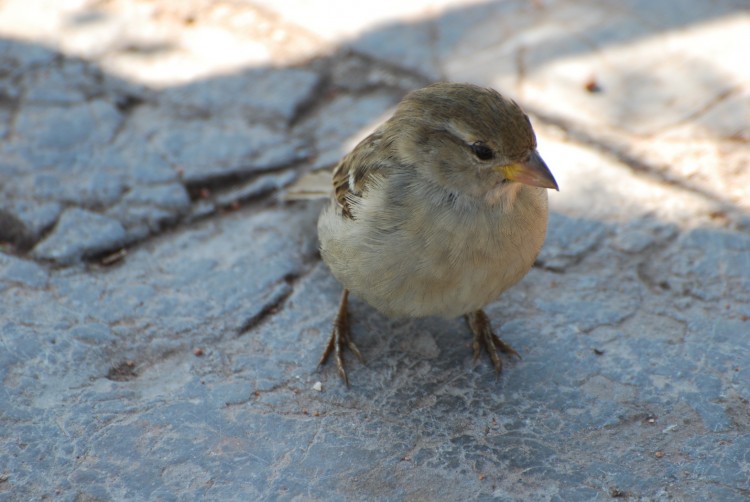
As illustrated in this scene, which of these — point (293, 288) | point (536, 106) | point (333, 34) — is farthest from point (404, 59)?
point (293, 288)

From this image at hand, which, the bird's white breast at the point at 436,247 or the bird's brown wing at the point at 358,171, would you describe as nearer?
the bird's white breast at the point at 436,247

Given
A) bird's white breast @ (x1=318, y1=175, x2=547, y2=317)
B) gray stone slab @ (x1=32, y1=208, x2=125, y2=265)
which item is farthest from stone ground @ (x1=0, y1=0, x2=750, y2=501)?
bird's white breast @ (x1=318, y1=175, x2=547, y2=317)

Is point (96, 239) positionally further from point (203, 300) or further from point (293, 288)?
point (293, 288)

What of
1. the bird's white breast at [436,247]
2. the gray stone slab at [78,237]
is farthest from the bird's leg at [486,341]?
the gray stone slab at [78,237]

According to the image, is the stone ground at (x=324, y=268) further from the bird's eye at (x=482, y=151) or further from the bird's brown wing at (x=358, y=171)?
the bird's eye at (x=482, y=151)

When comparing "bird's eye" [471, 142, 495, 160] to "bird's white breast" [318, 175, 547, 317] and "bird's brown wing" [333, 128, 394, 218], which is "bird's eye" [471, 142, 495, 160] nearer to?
"bird's white breast" [318, 175, 547, 317]
